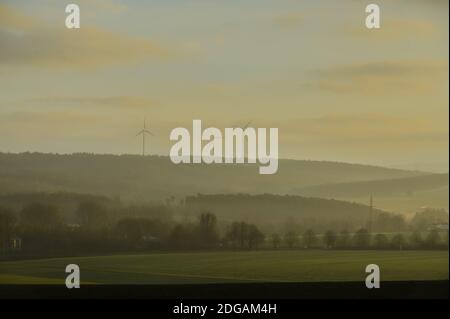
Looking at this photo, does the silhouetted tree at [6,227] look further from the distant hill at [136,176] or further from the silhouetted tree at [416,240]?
the silhouetted tree at [416,240]

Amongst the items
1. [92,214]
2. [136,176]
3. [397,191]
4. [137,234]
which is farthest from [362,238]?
[92,214]

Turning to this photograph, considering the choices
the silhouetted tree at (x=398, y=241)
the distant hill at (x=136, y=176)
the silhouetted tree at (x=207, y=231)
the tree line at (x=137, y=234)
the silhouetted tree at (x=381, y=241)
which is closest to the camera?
the distant hill at (x=136, y=176)

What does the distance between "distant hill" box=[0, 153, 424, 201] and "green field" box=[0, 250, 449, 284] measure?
2.31 ft

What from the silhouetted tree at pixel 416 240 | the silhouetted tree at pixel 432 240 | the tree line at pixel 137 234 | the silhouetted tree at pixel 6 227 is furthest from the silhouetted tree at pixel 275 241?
the silhouetted tree at pixel 6 227

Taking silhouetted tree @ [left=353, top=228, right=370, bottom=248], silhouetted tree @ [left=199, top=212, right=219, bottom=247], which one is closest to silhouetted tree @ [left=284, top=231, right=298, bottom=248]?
silhouetted tree @ [left=353, top=228, right=370, bottom=248]

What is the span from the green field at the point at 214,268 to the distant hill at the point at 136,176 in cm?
70

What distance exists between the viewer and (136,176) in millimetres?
11938

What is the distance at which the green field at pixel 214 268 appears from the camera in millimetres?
11953

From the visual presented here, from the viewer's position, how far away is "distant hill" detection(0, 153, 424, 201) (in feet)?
38.6

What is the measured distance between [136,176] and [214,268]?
4.20ft

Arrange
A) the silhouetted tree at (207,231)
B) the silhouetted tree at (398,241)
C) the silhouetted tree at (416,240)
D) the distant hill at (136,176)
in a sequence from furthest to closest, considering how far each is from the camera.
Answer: the silhouetted tree at (416,240) < the silhouetted tree at (398,241) < the silhouetted tree at (207,231) < the distant hill at (136,176)

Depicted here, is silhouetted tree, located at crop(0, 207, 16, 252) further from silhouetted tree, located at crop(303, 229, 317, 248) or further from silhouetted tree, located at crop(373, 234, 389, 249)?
silhouetted tree, located at crop(373, 234, 389, 249)
